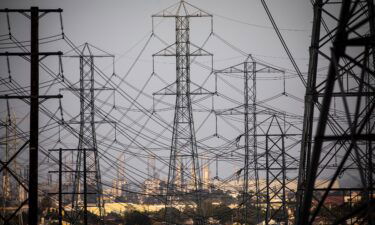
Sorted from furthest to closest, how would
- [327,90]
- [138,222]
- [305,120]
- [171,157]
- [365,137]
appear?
[138,222], [171,157], [305,120], [365,137], [327,90]

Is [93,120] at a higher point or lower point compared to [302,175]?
higher

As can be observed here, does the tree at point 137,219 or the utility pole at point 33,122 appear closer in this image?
the utility pole at point 33,122

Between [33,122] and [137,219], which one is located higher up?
[33,122]

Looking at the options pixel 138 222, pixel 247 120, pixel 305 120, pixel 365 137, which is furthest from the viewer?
pixel 138 222

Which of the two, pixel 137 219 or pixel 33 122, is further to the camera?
pixel 137 219

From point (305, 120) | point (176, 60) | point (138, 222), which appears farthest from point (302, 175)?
point (138, 222)

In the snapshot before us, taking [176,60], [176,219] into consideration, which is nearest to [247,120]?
[176,60]

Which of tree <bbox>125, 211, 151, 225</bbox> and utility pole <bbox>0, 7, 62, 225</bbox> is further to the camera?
tree <bbox>125, 211, 151, 225</bbox>

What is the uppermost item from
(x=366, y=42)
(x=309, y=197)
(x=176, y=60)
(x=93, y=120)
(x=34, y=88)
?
(x=176, y=60)

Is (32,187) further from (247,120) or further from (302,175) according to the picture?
(247,120)

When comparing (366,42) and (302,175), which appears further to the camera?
(302,175)
